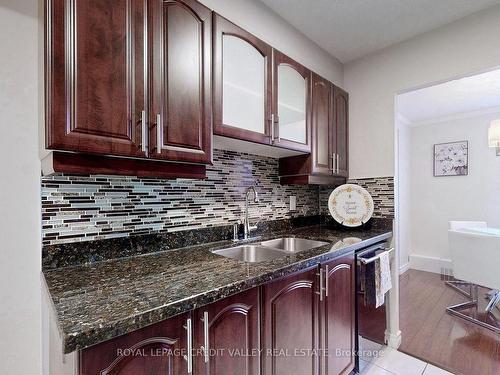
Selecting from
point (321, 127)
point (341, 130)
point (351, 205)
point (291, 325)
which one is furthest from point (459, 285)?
point (291, 325)

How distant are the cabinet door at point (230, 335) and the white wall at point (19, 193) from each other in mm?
729

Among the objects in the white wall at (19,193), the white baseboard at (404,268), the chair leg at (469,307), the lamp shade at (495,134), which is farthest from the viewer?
the white baseboard at (404,268)

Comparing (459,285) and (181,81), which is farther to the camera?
(459,285)

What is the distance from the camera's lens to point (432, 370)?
178cm

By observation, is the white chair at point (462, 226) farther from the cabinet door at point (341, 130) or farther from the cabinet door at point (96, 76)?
the cabinet door at point (96, 76)

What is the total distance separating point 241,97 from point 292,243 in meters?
1.07

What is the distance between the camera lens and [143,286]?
88 centimetres

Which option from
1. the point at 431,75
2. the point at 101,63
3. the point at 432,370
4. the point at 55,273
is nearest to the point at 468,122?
the point at 431,75

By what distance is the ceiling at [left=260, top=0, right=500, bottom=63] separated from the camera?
1.67 meters

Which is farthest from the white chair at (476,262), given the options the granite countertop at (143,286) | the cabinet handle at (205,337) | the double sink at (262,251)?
the cabinet handle at (205,337)

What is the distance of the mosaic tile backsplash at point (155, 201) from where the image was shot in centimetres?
110

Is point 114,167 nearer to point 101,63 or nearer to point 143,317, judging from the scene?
point 101,63

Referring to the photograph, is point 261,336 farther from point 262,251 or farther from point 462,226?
point 462,226

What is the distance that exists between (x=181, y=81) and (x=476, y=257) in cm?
299
